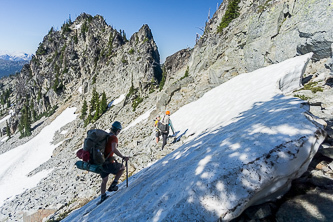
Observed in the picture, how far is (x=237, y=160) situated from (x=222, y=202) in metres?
0.82

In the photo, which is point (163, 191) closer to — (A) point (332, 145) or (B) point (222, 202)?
(B) point (222, 202)

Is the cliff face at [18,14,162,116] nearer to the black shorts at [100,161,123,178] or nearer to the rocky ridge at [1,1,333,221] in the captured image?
the rocky ridge at [1,1,333,221]

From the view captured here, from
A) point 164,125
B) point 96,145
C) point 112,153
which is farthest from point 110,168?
point 164,125

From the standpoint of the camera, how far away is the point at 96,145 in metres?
5.49

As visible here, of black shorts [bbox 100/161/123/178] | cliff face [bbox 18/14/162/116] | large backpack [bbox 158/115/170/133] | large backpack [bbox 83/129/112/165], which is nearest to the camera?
large backpack [bbox 83/129/112/165]

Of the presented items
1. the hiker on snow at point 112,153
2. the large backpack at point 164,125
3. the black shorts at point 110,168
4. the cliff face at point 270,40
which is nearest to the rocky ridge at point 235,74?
the cliff face at point 270,40

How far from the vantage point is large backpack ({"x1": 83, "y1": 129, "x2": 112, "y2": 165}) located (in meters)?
5.40

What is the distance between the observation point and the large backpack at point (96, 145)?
17.7 feet

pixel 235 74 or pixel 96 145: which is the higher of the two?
pixel 96 145

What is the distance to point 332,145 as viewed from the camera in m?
4.16

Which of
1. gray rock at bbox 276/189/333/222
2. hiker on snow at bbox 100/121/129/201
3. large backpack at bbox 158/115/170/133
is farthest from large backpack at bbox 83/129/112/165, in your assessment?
large backpack at bbox 158/115/170/133

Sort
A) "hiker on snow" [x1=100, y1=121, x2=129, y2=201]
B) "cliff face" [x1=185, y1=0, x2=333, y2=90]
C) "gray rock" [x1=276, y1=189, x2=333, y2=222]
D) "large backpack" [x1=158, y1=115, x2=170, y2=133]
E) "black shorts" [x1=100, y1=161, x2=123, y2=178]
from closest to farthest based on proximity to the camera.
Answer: "gray rock" [x1=276, y1=189, x2=333, y2=222]
"hiker on snow" [x1=100, y1=121, x2=129, y2=201]
"black shorts" [x1=100, y1=161, x2=123, y2=178]
"cliff face" [x1=185, y1=0, x2=333, y2=90]
"large backpack" [x1=158, y1=115, x2=170, y2=133]

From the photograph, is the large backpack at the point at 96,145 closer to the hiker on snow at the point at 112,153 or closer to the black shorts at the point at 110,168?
the hiker on snow at the point at 112,153

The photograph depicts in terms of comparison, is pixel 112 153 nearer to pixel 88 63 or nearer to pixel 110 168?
pixel 110 168
